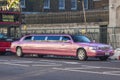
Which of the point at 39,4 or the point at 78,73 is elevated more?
the point at 39,4

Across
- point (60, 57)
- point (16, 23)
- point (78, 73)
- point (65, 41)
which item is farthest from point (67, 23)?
point (78, 73)

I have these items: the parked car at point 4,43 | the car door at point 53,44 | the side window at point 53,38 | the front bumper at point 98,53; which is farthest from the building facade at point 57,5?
the front bumper at point 98,53

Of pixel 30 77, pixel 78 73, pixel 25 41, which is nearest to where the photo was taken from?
pixel 30 77

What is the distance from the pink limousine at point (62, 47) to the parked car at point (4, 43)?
1.56 meters

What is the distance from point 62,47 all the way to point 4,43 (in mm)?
6890

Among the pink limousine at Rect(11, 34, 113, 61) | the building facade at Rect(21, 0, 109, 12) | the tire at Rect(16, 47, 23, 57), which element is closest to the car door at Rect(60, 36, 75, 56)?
the pink limousine at Rect(11, 34, 113, 61)

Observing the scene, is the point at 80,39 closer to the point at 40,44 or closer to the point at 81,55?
the point at 81,55

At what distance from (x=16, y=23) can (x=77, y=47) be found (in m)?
8.83

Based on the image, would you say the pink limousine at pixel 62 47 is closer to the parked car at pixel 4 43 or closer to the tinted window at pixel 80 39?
the tinted window at pixel 80 39

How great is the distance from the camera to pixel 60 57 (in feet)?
95.2

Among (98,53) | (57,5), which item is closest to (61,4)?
(57,5)

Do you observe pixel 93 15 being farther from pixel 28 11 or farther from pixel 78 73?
pixel 78 73

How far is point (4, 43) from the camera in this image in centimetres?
3139

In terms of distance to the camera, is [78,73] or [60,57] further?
[60,57]
